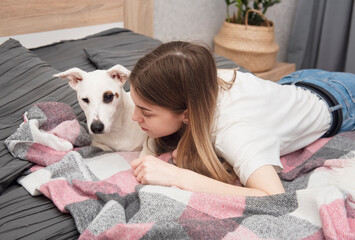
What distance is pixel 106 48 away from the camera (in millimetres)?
1754

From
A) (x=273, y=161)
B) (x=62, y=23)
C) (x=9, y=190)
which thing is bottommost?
(x=9, y=190)

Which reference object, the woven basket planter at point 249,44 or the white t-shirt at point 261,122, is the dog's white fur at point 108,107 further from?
the woven basket planter at point 249,44

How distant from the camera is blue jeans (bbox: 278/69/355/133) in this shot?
1427mm

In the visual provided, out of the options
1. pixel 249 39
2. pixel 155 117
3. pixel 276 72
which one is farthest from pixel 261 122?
pixel 276 72

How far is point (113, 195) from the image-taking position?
914 mm

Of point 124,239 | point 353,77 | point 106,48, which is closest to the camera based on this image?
point 124,239

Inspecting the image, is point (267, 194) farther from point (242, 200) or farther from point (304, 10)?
point (304, 10)

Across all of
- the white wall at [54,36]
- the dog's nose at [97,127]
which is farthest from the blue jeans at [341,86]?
the white wall at [54,36]

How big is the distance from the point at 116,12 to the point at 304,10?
1.74 m

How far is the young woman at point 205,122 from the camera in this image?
3.17 feet

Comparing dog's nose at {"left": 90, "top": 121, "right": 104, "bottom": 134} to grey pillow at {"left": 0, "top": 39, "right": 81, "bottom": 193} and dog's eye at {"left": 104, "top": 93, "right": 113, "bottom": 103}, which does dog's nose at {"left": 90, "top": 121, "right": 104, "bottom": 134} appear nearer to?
dog's eye at {"left": 104, "top": 93, "right": 113, "bottom": 103}

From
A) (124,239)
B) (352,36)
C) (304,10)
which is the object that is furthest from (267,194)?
(304,10)

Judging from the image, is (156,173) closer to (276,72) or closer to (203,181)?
(203,181)

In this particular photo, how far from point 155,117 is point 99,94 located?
0.21m
